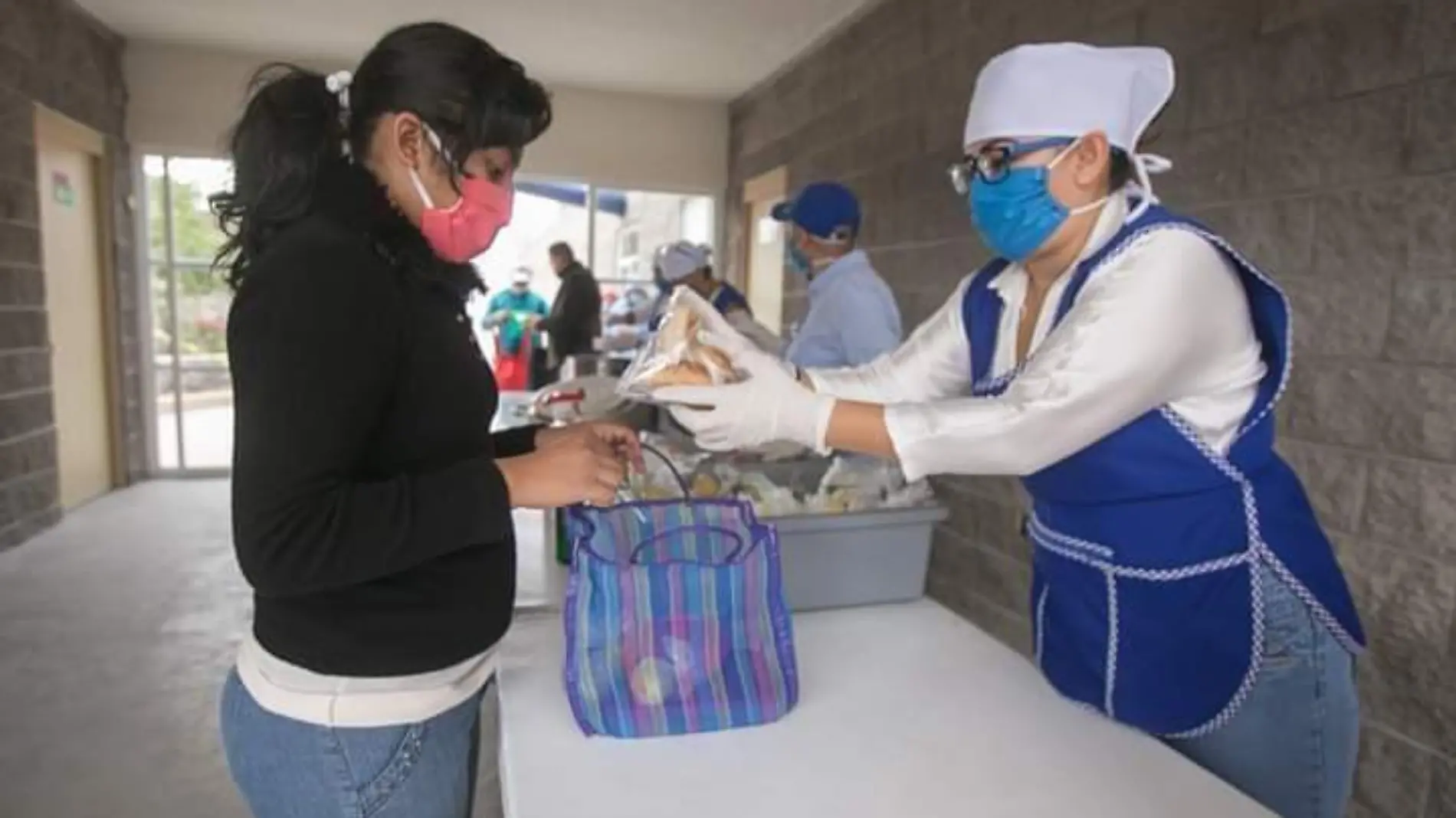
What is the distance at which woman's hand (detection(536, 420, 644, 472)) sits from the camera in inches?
41.7

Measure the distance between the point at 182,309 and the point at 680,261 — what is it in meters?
3.62

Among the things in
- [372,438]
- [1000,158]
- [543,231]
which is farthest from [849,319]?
[543,231]

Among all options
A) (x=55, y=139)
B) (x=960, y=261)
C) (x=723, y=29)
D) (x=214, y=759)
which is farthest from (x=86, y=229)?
(x=960, y=261)

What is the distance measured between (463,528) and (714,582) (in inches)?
11.1

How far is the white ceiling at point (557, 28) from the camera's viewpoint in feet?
14.5

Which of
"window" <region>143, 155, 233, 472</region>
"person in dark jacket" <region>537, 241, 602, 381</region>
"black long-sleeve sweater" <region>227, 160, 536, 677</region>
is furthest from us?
"person in dark jacket" <region>537, 241, 602, 381</region>

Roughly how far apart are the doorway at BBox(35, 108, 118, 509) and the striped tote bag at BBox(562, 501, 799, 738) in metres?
4.71

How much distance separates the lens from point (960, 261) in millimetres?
3447

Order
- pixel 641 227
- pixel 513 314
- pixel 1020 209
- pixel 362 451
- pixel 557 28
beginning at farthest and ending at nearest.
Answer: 1. pixel 641 227
2. pixel 513 314
3. pixel 557 28
4. pixel 1020 209
5. pixel 362 451

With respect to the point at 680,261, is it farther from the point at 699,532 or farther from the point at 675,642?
the point at 675,642

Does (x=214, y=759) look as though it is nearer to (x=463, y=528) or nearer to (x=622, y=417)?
(x=622, y=417)

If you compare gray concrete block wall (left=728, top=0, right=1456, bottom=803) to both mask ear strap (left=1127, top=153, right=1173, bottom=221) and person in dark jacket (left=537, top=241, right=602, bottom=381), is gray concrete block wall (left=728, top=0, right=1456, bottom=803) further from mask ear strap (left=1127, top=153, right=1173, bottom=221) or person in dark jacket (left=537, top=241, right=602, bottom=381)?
person in dark jacket (left=537, top=241, right=602, bottom=381)

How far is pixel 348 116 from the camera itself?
36.1 inches

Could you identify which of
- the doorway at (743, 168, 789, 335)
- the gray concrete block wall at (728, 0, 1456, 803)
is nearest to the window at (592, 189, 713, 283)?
the doorway at (743, 168, 789, 335)
